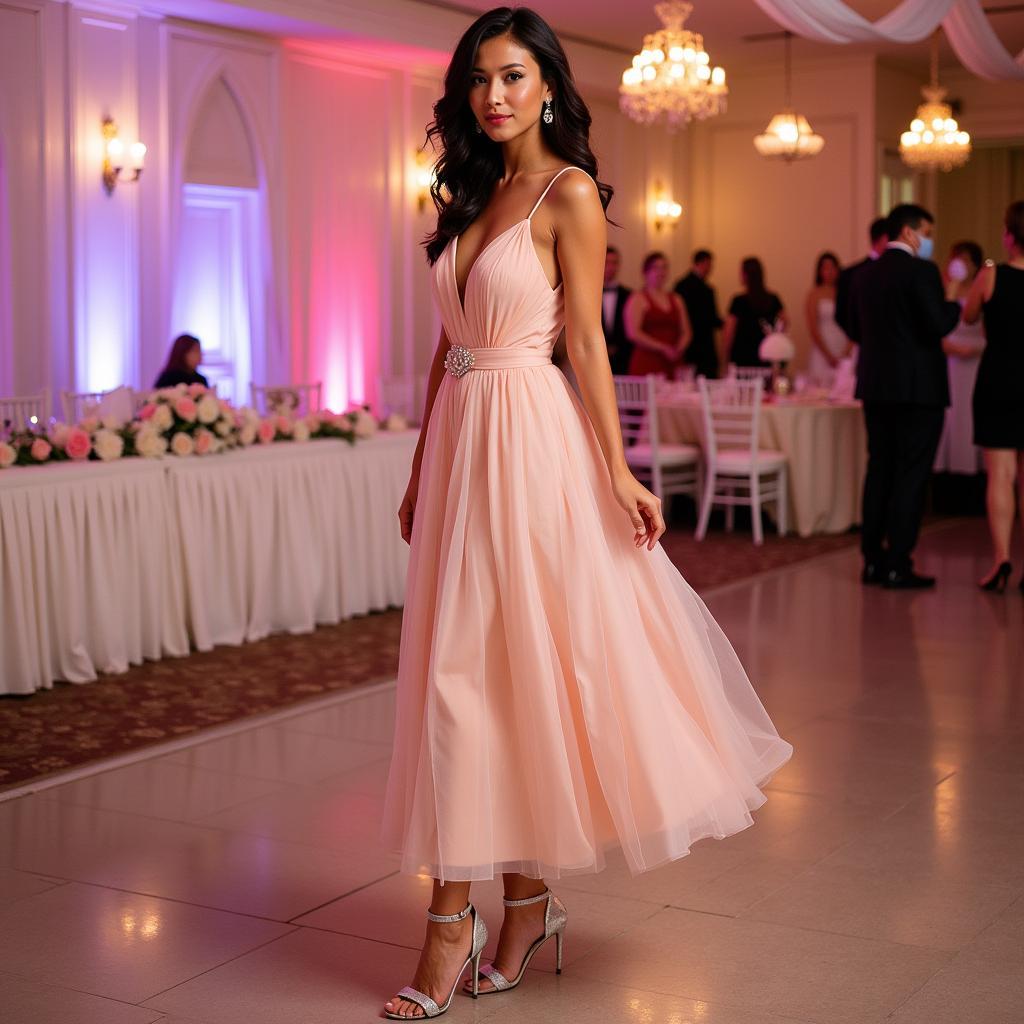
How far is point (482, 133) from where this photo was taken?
295 centimetres

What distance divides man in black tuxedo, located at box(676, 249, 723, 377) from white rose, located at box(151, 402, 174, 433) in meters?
7.20

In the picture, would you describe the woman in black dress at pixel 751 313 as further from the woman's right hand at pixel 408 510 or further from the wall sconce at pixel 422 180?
the woman's right hand at pixel 408 510

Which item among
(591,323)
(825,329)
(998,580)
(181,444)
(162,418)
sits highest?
(825,329)

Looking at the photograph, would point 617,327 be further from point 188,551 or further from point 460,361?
point 460,361

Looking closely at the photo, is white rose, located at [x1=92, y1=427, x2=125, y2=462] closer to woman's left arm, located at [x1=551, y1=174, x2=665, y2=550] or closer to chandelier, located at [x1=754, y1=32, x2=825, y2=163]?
woman's left arm, located at [x1=551, y1=174, x2=665, y2=550]

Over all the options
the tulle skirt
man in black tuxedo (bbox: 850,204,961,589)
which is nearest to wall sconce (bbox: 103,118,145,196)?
man in black tuxedo (bbox: 850,204,961,589)

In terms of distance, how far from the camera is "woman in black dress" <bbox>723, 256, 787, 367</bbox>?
460 inches

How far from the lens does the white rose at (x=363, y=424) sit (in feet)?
22.9

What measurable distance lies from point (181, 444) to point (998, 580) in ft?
13.2

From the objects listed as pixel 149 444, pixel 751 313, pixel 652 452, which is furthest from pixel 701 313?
pixel 149 444

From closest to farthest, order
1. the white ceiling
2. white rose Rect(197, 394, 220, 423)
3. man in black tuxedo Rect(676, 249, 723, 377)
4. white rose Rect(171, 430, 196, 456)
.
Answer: white rose Rect(171, 430, 196, 456) < white rose Rect(197, 394, 220, 423) < the white ceiling < man in black tuxedo Rect(676, 249, 723, 377)

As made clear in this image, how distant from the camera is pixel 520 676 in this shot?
2727mm

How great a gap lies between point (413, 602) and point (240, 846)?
129 centimetres

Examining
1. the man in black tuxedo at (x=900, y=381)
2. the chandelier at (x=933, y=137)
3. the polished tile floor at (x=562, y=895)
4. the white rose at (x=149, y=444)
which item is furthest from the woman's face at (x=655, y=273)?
the polished tile floor at (x=562, y=895)
